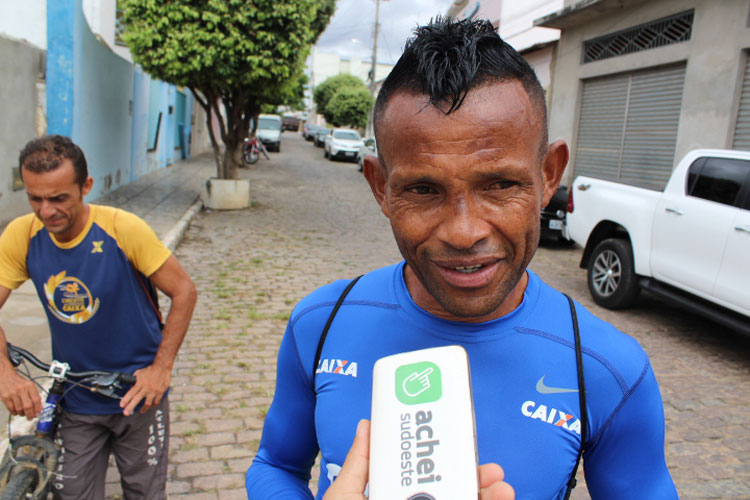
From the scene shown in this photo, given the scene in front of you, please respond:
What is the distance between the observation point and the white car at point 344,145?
2991 centimetres

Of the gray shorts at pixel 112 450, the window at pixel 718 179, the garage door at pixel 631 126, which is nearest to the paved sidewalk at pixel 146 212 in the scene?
the gray shorts at pixel 112 450

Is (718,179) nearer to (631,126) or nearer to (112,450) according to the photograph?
(112,450)

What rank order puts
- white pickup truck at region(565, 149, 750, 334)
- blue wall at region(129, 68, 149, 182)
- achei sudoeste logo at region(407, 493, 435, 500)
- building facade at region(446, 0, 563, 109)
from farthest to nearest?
building facade at region(446, 0, 563, 109) → blue wall at region(129, 68, 149, 182) → white pickup truck at region(565, 149, 750, 334) → achei sudoeste logo at region(407, 493, 435, 500)

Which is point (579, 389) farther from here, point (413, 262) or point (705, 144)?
point (705, 144)

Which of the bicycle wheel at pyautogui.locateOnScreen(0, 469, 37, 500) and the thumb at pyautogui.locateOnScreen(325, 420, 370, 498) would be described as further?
the bicycle wheel at pyautogui.locateOnScreen(0, 469, 37, 500)

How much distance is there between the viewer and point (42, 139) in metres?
2.79

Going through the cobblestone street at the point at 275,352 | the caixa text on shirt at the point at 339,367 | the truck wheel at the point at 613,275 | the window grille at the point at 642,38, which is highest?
the window grille at the point at 642,38

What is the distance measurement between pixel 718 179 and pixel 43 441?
20.4 feet

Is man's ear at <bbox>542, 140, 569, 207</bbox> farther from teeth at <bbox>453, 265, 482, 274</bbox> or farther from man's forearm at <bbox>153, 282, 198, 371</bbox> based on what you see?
man's forearm at <bbox>153, 282, 198, 371</bbox>

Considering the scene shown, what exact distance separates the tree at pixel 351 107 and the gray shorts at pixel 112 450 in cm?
4177

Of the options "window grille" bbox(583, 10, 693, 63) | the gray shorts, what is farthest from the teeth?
"window grille" bbox(583, 10, 693, 63)

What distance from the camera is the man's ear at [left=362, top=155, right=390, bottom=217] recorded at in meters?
1.36

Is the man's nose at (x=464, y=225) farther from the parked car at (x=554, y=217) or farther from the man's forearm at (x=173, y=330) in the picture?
the parked car at (x=554, y=217)

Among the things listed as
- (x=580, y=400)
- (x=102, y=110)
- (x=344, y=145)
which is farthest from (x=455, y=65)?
(x=344, y=145)
